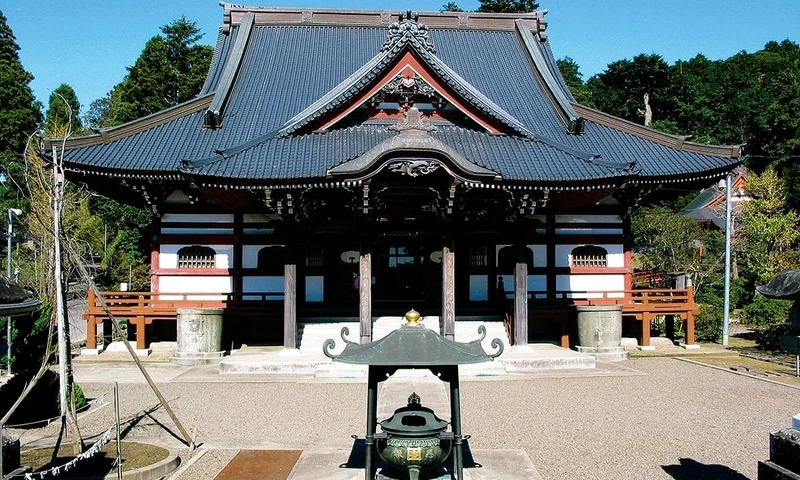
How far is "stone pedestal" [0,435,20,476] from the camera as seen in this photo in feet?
16.4

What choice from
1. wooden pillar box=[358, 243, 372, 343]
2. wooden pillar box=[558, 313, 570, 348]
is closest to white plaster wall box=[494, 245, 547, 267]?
wooden pillar box=[558, 313, 570, 348]

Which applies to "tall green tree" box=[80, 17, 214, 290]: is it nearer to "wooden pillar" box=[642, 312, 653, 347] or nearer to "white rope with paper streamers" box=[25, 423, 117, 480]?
"wooden pillar" box=[642, 312, 653, 347]

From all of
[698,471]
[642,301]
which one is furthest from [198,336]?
[642,301]

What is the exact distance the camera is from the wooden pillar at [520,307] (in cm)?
1605

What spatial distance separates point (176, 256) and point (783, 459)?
16847 millimetres

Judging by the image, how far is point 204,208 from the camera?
1881cm

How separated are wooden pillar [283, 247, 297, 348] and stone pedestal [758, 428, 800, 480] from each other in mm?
12251

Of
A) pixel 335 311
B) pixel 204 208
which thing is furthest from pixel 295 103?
pixel 335 311

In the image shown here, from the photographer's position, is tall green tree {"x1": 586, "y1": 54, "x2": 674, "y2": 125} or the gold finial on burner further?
tall green tree {"x1": 586, "y1": 54, "x2": 674, "y2": 125}

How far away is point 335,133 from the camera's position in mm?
17703

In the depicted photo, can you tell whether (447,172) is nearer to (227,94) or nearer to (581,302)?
(581,302)

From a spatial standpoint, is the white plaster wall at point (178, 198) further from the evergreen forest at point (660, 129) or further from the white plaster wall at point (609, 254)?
the white plaster wall at point (609, 254)

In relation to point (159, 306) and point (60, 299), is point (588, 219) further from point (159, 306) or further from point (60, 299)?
point (60, 299)

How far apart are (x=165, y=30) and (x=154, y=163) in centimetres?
3292
